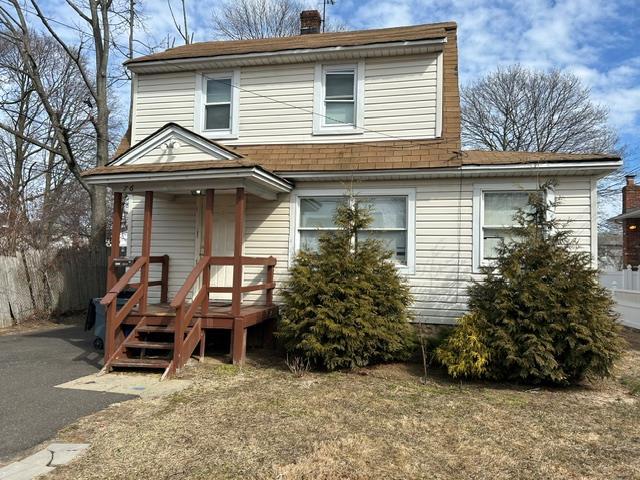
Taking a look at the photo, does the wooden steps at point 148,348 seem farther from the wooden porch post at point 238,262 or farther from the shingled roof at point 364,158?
the shingled roof at point 364,158

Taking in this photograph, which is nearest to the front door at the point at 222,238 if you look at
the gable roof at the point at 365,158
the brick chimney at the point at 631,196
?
the gable roof at the point at 365,158

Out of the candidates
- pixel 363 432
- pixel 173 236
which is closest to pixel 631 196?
pixel 173 236

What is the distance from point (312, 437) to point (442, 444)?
1.18 metres

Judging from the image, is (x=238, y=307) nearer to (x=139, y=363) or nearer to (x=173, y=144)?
(x=139, y=363)

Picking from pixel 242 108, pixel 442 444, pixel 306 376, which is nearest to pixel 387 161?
pixel 242 108

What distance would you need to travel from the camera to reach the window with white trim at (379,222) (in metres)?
8.50

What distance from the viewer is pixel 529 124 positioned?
95.4 ft

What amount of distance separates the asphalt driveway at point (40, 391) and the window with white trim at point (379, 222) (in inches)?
163

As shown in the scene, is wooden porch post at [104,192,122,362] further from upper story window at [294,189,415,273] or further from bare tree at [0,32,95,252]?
bare tree at [0,32,95,252]

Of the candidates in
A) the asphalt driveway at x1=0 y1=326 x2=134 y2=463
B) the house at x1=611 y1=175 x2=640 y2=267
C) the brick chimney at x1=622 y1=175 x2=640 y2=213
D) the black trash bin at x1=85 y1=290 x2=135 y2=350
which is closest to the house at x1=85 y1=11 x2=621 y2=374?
the black trash bin at x1=85 y1=290 x2=135 y2=350

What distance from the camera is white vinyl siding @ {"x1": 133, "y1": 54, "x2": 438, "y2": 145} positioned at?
905cm

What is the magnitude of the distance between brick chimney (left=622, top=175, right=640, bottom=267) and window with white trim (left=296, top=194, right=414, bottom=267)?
747 inches

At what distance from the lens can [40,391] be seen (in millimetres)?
5918

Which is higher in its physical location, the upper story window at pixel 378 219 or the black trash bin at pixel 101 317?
the upper story window at pixel 378 219
